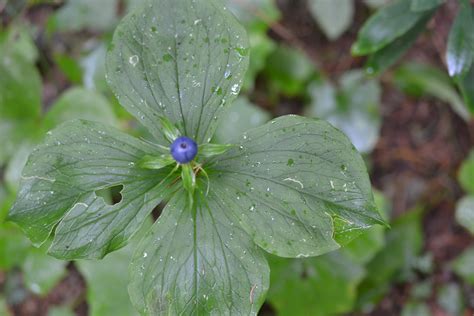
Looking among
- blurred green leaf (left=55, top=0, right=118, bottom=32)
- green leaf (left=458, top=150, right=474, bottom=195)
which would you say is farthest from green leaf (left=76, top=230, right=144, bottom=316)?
green leaf (left=458, top=150, right=474, bottom=195)

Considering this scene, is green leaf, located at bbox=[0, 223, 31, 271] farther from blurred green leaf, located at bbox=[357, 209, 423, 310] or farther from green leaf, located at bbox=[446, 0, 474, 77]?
green leaf, located at bbox=[446, 0, 474, 77]

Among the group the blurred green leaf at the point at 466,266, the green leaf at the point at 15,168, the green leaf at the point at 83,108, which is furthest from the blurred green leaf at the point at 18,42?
the blurred green leaf at the point at 466,266

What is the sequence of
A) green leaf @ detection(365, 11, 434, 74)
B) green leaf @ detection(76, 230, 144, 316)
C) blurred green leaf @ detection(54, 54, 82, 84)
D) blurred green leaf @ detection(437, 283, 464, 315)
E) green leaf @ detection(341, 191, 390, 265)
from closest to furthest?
green leaf @ detection(365, 11, 434, 74), green leaf @ detection(76, 230, 144, 316), green leaf @ detection(341, 191, 390, 265), blurred green leaf @ detection(437, 283, 464, 315), blurred green leaf @ detection(54, 54, 82, 84)

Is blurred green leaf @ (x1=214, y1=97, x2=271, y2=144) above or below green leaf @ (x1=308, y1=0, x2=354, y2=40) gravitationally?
below

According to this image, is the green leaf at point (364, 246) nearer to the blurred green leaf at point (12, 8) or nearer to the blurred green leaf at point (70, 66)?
the blurred green leaf at point (70, 66)

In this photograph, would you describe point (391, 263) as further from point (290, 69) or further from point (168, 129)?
point (168, 129)

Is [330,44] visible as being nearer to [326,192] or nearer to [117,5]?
[117,5]

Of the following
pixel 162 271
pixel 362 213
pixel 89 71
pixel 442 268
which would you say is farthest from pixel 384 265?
pixel 89 71
